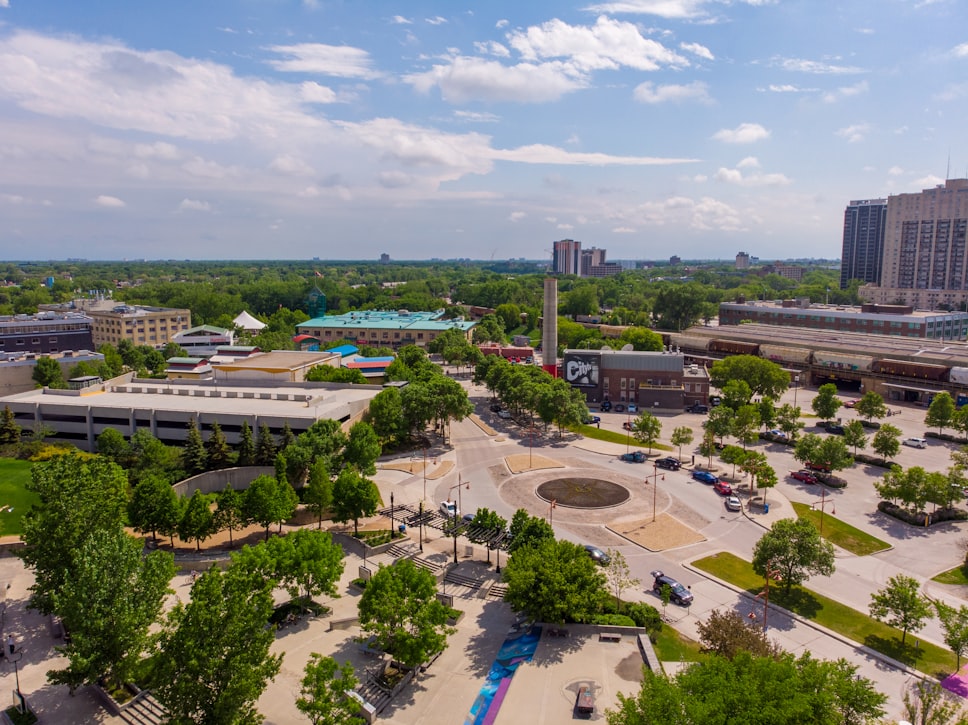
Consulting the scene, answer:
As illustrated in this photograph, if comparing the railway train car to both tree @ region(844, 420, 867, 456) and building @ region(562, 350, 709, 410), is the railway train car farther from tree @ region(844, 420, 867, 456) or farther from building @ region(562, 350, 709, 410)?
tree @ region(844, 420, 867, 456)

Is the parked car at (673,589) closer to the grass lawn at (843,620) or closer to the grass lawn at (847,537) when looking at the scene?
the grass lawn at (843,620)

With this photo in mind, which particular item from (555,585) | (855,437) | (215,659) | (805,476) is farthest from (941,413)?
(215,659)

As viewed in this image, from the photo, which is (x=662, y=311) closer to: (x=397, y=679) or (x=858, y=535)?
(x=858, y=535)

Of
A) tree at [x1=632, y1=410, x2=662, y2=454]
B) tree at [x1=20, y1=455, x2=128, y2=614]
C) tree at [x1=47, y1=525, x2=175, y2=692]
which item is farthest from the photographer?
tree at [x1=632, y1=410, x2=662, y2=454]

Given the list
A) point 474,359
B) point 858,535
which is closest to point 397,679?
point 858,535

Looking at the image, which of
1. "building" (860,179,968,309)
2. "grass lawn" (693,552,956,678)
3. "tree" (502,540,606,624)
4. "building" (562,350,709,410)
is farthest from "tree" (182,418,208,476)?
"building" (860,179,968,309)

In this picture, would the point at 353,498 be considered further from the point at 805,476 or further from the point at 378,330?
the point at 378,330
